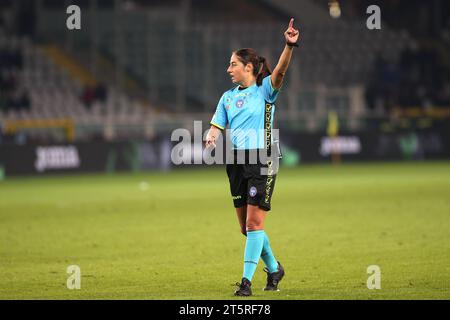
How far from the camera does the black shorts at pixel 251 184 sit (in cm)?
934

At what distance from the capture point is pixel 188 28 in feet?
129

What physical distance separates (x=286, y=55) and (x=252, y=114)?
757 millimetres

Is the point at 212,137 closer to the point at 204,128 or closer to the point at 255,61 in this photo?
the point at 255,61

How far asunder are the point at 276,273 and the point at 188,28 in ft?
99.1

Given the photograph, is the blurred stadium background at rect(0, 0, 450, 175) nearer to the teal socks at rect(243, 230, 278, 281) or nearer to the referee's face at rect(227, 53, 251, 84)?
the referee's face at rect(227, 53, 251, 84)

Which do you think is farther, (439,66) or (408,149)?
(439,66)

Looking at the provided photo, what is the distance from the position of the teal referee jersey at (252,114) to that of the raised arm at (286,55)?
0.14 m

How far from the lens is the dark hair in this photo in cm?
941

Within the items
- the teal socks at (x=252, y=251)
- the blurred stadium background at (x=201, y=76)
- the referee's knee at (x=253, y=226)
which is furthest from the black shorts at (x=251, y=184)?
the blurred stadium background at (x=201, y=76)

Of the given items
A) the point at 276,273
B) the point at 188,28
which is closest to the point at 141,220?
the point at 276,273

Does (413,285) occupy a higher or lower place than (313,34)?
lower

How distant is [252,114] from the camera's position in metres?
9.42

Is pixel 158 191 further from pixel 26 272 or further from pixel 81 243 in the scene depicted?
pixel 26 272
